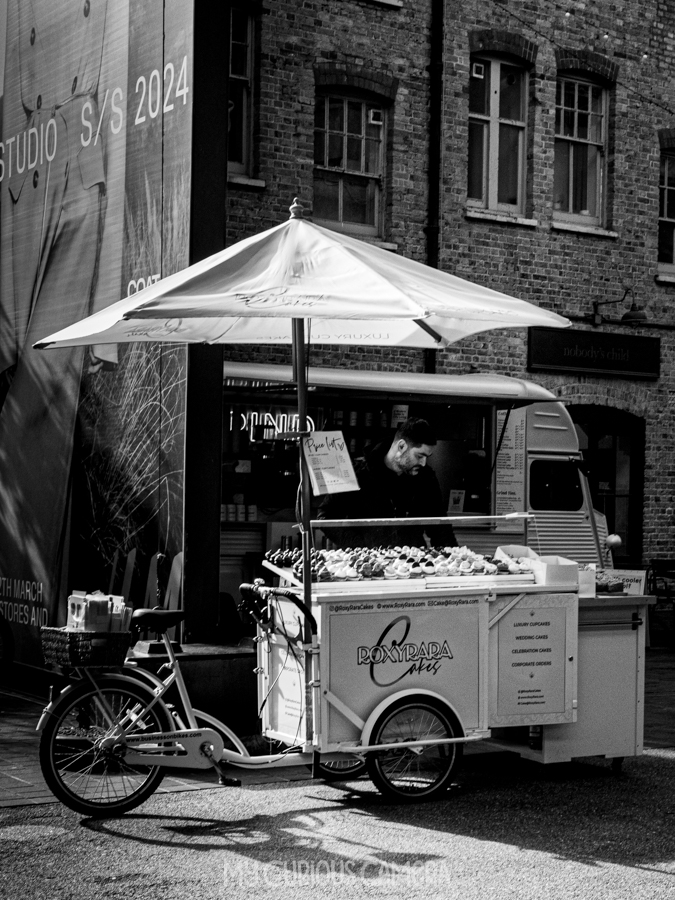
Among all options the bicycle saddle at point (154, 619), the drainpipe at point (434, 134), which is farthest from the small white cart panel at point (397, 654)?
the drainpipe at point (434, 134)

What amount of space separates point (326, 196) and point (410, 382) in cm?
311

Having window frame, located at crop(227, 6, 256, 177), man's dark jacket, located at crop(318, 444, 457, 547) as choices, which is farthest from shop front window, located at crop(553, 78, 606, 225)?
man's dark jacket, located at crop(318, 444, 457, 547)

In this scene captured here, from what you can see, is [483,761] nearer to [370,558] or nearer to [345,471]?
[370,558]

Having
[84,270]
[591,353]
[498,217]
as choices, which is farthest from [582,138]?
[84,270]

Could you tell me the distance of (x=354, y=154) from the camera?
15594 millimetres

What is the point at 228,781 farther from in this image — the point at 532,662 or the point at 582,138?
the point at 582,138

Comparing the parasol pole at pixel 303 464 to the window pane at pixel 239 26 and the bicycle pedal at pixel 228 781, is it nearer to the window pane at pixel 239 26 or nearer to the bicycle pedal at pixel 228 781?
the bicycle pedal at pixel 228 781

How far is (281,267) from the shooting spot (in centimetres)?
663

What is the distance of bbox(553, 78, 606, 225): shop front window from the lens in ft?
55.5

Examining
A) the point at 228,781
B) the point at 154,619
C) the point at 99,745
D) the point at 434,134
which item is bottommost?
the point at 228,781

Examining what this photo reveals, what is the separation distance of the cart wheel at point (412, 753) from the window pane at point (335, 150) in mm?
9699

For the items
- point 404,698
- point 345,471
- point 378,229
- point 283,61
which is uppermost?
point 283,61

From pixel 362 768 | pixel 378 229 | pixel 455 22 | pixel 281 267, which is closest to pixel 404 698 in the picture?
pixel 362 768

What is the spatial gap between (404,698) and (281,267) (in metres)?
2.29
